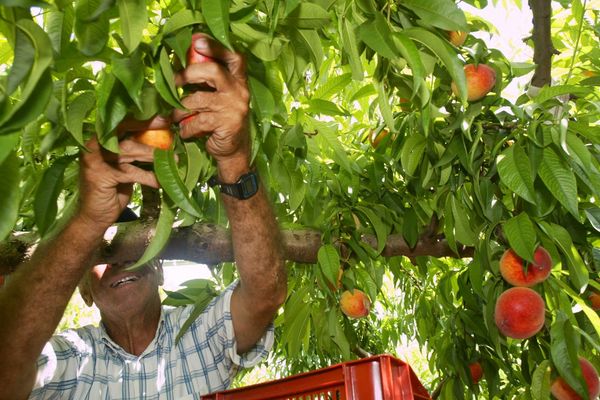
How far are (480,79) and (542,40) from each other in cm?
33

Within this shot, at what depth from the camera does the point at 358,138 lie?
2402 mm

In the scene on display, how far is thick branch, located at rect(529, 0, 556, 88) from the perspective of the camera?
1821 millimetres

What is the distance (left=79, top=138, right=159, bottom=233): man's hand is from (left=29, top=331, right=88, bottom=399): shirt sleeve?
79cm

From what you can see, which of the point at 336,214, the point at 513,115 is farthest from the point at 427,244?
the point at 513,115

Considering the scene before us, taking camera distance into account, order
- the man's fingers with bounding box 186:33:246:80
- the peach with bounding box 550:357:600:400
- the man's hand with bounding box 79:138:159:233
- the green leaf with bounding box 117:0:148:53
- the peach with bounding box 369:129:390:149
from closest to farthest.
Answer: the green leaf with bounding box 117:0:148:53 → the man's fingers with bounding box 186:33:246:80 → the man's hand with bounding box 79:138:159:233 → the peach with bounding box 550:357:600:400 → the peach with bounding box 369:129:390:149

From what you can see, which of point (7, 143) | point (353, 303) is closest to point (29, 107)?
point (7, 143)

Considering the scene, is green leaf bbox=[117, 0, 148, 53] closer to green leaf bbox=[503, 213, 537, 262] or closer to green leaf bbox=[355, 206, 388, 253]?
green leaf bbox=[503, 213, 537, 262]

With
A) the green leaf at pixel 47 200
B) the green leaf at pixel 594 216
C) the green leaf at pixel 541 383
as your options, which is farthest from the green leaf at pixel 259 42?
the green leaf at pixel 541 383

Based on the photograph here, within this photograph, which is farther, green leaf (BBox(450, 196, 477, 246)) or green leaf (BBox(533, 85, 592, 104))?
green leaf (BBox(450, 196, 477, 246))

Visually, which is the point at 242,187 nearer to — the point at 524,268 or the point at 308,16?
the point at 308,16

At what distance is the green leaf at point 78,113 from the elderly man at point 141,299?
5.4 inches

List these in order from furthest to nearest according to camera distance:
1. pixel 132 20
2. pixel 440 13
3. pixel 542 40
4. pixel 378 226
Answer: pixel 378 226 → pixel 542 40 → pixel 440 13 → pixel 132 20

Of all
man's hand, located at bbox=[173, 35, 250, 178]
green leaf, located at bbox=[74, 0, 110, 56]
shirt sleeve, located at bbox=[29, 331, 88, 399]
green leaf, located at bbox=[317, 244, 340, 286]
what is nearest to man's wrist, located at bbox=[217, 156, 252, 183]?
man's hand, located at bbox=[173, 35, 250, 178]

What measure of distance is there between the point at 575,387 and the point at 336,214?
2.89ft
